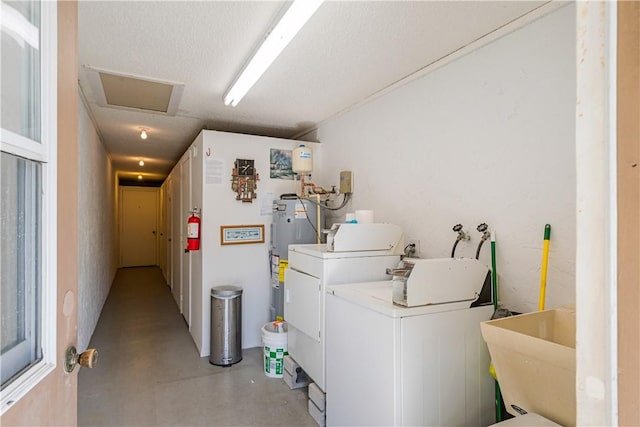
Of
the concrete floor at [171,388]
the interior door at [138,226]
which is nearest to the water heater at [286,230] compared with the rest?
the concrete floor at [171,388]

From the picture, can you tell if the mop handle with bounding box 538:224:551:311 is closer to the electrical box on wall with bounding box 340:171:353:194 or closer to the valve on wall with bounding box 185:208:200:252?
the electrical box on wall with bounding box 340:171:353:194

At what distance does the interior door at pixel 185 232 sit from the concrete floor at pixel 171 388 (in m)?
0.35

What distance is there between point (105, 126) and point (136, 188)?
588cm

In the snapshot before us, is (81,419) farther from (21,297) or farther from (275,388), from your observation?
(21,297)

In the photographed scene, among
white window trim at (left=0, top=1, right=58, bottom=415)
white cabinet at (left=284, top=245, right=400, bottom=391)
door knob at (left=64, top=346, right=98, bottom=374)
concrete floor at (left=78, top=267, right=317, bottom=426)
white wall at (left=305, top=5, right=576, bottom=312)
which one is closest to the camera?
white window trim at (left=0, top=1, right=58, bottom=415)

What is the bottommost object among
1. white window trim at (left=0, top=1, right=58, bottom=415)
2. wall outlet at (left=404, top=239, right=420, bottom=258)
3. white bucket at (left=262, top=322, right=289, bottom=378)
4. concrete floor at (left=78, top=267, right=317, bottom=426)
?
concrete floor at (left=78, top=267, right=317, bottom=426)

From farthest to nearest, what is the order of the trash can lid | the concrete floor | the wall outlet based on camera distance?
the trash can lid → the wall outlet → the concrete floor

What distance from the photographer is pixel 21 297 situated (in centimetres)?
81

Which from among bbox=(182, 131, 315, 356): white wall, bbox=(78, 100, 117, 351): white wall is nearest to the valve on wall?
bbox=(182, 131, 315, 356): white wall

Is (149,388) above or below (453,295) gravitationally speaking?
below

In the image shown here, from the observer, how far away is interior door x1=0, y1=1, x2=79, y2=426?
86 centimetres

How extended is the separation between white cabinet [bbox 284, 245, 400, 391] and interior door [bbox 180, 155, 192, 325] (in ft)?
6.64

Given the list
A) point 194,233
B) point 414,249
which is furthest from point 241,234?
point 414,249

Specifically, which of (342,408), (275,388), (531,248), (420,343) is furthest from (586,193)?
(275,388)
